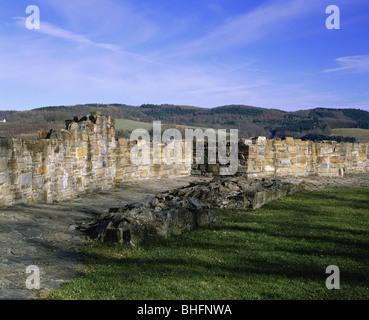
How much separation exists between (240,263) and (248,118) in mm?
74879

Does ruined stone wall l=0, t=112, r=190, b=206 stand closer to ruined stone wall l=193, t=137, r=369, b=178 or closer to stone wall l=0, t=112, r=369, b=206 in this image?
stone wall l=0, t=112, r=369, b=206

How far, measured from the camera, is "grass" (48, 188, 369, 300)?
4.12m

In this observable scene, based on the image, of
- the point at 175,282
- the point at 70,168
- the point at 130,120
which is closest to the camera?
the point at 175,282

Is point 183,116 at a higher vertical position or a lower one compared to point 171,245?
higher

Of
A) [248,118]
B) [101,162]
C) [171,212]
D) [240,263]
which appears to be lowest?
[240,263]

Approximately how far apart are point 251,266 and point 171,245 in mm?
1513

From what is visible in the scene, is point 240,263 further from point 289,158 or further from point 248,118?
point 248,118

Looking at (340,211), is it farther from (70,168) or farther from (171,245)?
(70,168)

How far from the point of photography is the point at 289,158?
15.3 meters

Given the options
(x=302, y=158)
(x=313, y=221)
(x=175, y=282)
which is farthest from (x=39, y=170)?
(x=302, y=158)

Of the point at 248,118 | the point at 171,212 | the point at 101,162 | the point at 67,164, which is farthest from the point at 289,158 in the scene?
the point at 248,118

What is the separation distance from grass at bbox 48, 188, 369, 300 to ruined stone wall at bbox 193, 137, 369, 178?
6841 mm

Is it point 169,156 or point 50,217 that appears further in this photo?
point 169,156

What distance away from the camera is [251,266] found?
5.07 m
